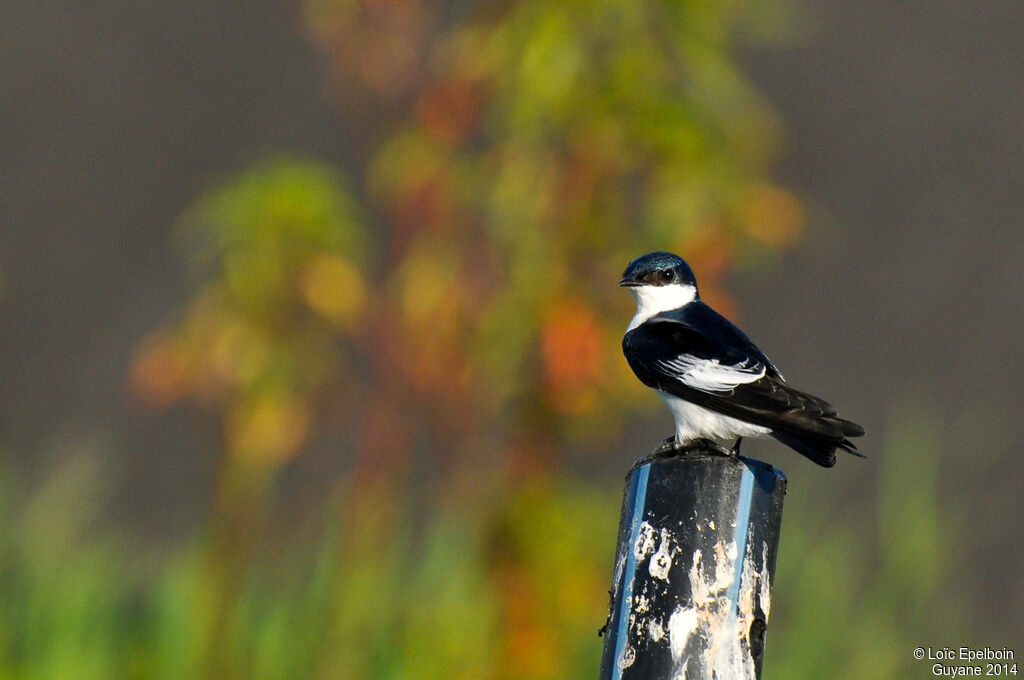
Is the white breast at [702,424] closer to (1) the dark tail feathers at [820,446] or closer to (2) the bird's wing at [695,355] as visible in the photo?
(2) the bird's wing at [695,355]

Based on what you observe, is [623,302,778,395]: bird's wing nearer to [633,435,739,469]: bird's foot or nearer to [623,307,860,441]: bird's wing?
[623,307,860,441]: bird's wing

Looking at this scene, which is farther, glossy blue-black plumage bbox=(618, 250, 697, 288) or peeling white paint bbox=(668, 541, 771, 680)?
glossy blue-black plumage bbox=(618, 250, 697, 288)

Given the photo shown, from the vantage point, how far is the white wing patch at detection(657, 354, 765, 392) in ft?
9.93

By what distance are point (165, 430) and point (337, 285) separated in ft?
10.7

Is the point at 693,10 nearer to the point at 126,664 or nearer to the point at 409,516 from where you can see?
the point at 409,516

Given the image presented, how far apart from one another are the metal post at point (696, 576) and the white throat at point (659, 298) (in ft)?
4.45

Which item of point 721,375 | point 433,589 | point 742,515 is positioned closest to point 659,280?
point 721,375

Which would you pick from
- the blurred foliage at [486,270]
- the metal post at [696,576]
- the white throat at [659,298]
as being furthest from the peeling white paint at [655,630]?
the blurred foliage at [486,270]

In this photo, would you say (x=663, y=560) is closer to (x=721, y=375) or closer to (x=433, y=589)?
(x=721, y=375)

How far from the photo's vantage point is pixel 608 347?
4141 millimetres

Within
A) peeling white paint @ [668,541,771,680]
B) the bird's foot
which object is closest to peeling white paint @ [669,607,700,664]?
peeling white paint @ [668,541,771,680]

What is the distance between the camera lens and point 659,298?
12.0 feet

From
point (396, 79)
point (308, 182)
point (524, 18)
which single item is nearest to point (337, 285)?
point (308, 182)

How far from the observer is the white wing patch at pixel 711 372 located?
119 inches
